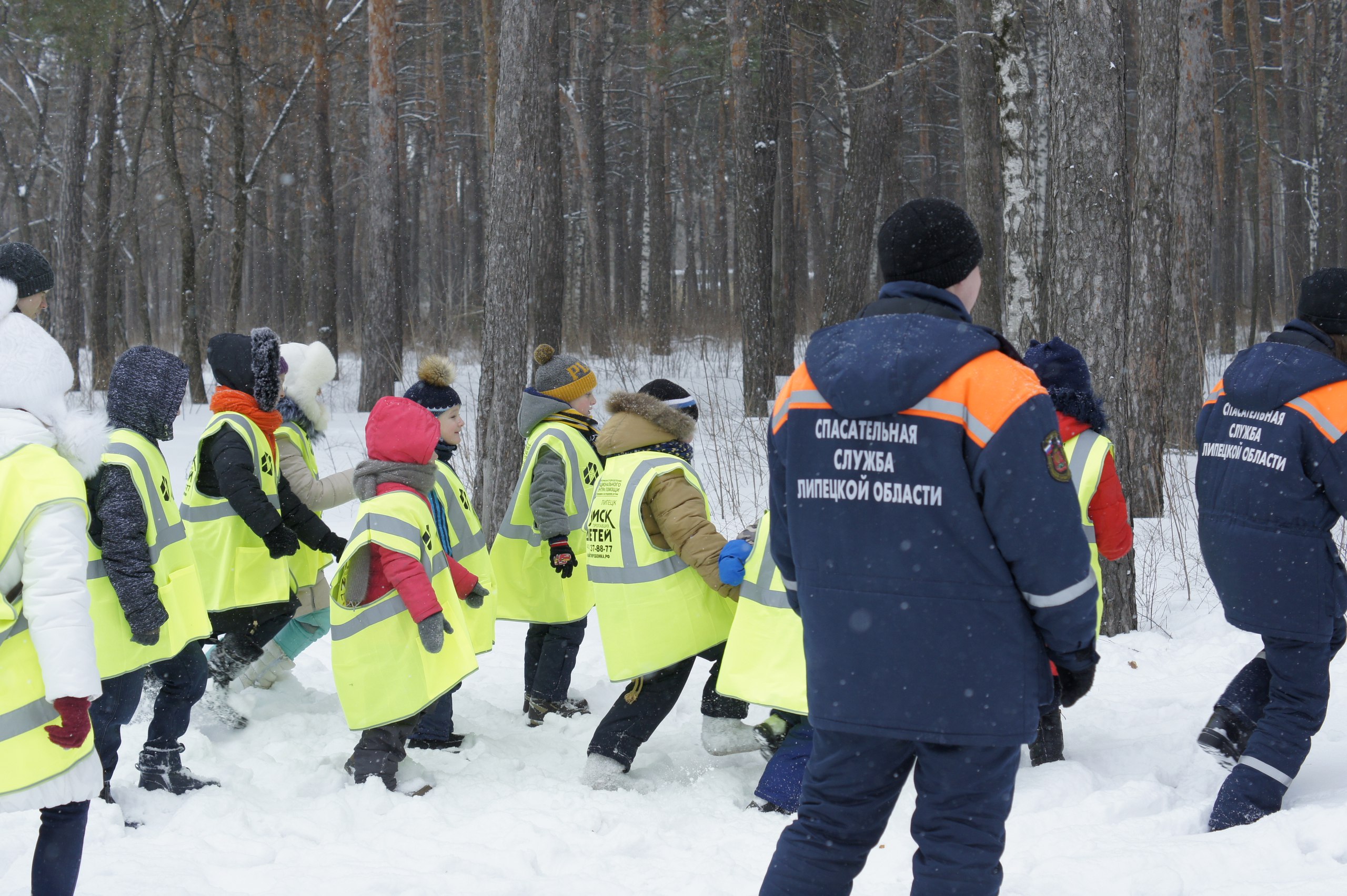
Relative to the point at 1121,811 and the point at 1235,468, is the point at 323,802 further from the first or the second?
the point at 1235,468

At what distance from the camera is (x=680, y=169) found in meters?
35.1

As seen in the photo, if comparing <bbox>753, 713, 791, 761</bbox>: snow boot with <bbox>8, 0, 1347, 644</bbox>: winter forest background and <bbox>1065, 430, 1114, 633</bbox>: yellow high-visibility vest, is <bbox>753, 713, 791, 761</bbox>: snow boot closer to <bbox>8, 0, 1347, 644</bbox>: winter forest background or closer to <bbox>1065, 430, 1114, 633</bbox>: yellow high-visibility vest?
<bbox>1065, 430, 1114, 633</bbox>: yellow high-visibility vest

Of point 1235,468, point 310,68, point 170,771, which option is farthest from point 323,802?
point 310,68

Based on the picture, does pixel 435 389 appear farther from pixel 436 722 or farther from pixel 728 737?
pixel 728 737

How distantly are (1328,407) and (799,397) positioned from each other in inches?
87.2

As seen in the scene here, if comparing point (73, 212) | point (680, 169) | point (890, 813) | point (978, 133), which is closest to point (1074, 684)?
point (890, 813)

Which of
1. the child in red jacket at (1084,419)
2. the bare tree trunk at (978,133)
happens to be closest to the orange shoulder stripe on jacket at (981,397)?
the child in red jacket at (1084,419)

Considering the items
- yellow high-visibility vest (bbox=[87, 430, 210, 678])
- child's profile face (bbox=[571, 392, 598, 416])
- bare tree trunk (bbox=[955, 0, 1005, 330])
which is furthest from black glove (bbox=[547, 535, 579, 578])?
bare tree trunk (bbox=[955, 0, 1005, 330])

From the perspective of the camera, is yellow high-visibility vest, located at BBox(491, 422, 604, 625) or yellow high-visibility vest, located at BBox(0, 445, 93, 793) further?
yellow high-visibility vest, located at BBox(491, 422, 604, 625)

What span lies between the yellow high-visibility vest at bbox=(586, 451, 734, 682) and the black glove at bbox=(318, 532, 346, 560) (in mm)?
1374

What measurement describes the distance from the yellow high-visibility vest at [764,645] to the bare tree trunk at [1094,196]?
8.40 feet

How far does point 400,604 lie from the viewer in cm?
438

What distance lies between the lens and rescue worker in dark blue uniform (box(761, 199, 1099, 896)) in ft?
7.53

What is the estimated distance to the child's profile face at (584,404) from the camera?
5.57 metres
